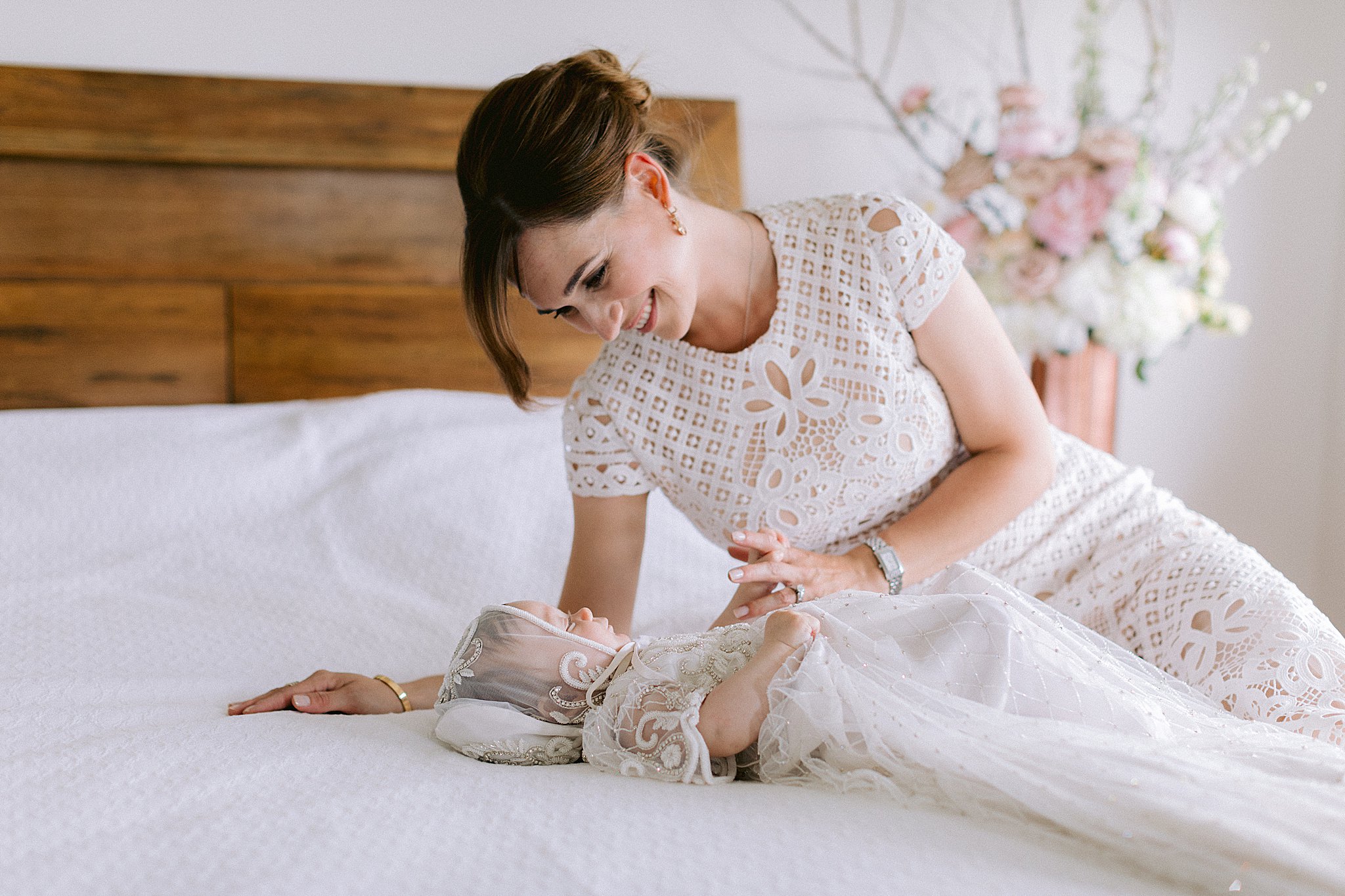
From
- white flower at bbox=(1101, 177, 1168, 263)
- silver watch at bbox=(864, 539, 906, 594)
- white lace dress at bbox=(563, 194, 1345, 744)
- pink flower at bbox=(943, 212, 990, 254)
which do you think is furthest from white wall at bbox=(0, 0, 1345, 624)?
silver watch at bbox=(864, 539, 906, 594)

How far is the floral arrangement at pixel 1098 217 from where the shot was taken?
2082 millimetres

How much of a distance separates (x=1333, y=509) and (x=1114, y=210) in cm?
107

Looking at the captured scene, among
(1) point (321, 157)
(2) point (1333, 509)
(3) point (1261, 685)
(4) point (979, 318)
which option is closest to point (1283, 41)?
(2) point (1333, 509)

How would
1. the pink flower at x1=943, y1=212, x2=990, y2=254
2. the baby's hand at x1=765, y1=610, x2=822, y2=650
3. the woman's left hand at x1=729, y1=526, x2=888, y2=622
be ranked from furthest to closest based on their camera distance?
the pink flower at x1=943, y1=212, x2=990, y2=254
the woman's left hand at x1=729, y1=526, x2=888, y2=622
the baby's hand at x1=765, y1=610, x2=822, y2=650

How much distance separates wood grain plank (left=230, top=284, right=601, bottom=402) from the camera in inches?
83.4

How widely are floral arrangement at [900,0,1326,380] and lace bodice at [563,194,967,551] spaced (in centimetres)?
81

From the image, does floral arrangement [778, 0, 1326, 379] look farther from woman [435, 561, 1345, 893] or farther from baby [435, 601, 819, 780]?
baby [435, 601, 819, 780]

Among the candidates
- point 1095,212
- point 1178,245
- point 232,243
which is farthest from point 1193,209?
point 232,243

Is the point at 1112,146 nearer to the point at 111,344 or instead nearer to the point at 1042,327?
the point at 1042,327

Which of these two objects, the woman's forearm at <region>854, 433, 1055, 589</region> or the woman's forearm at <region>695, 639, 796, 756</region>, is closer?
the woman's forearm at <region>695, 639, 796, 756</region>

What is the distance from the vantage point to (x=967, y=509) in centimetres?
136

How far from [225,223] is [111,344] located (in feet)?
1.01

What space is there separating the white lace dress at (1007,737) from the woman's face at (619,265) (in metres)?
0.39

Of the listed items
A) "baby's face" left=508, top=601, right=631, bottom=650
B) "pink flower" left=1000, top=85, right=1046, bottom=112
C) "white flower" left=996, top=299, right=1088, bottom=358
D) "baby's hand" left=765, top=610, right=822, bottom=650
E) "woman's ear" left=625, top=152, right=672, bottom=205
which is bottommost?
"baby's face" left=508, top=601, right=631, bottom=650
